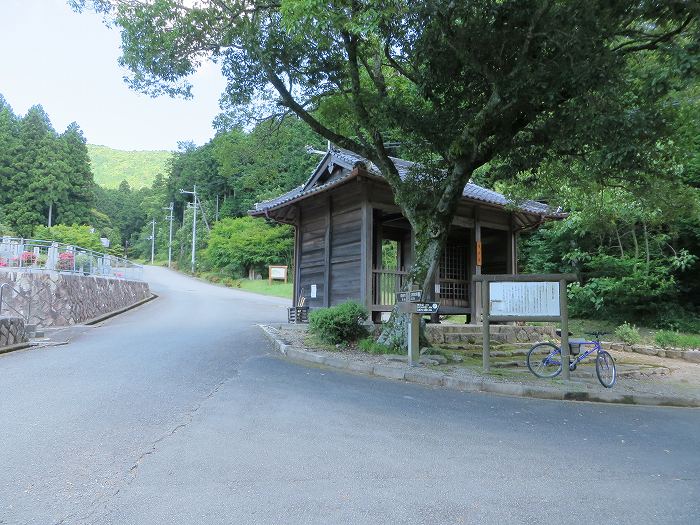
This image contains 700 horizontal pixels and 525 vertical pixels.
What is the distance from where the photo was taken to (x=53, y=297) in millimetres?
15695

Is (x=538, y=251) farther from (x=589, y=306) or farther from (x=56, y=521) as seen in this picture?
(x=56, y=521)

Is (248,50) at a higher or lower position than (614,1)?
higher

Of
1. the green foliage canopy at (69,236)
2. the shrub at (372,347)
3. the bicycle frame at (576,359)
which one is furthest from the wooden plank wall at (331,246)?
the green foliage canopy at (69,236)

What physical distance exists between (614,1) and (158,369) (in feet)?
29.8

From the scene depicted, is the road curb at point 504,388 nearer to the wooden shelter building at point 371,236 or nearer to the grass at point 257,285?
the wooden shelter building at point 371,236

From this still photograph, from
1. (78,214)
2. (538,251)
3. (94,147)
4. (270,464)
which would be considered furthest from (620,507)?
(94,147)

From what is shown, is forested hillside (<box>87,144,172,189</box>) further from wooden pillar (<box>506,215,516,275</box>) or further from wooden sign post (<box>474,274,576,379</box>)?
wooden sign post (<box>474,274,576,379</box>)

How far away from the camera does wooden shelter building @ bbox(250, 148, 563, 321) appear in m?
12.8

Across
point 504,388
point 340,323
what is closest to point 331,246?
point 340,323

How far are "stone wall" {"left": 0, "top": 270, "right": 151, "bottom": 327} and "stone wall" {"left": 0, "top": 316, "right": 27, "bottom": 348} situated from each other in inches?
187

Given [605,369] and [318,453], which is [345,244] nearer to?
[605,369]

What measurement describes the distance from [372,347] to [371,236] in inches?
148

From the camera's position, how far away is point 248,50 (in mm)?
9828

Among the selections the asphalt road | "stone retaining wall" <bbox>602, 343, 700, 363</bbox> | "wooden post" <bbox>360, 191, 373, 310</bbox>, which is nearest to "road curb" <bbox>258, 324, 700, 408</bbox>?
the asphalt road
